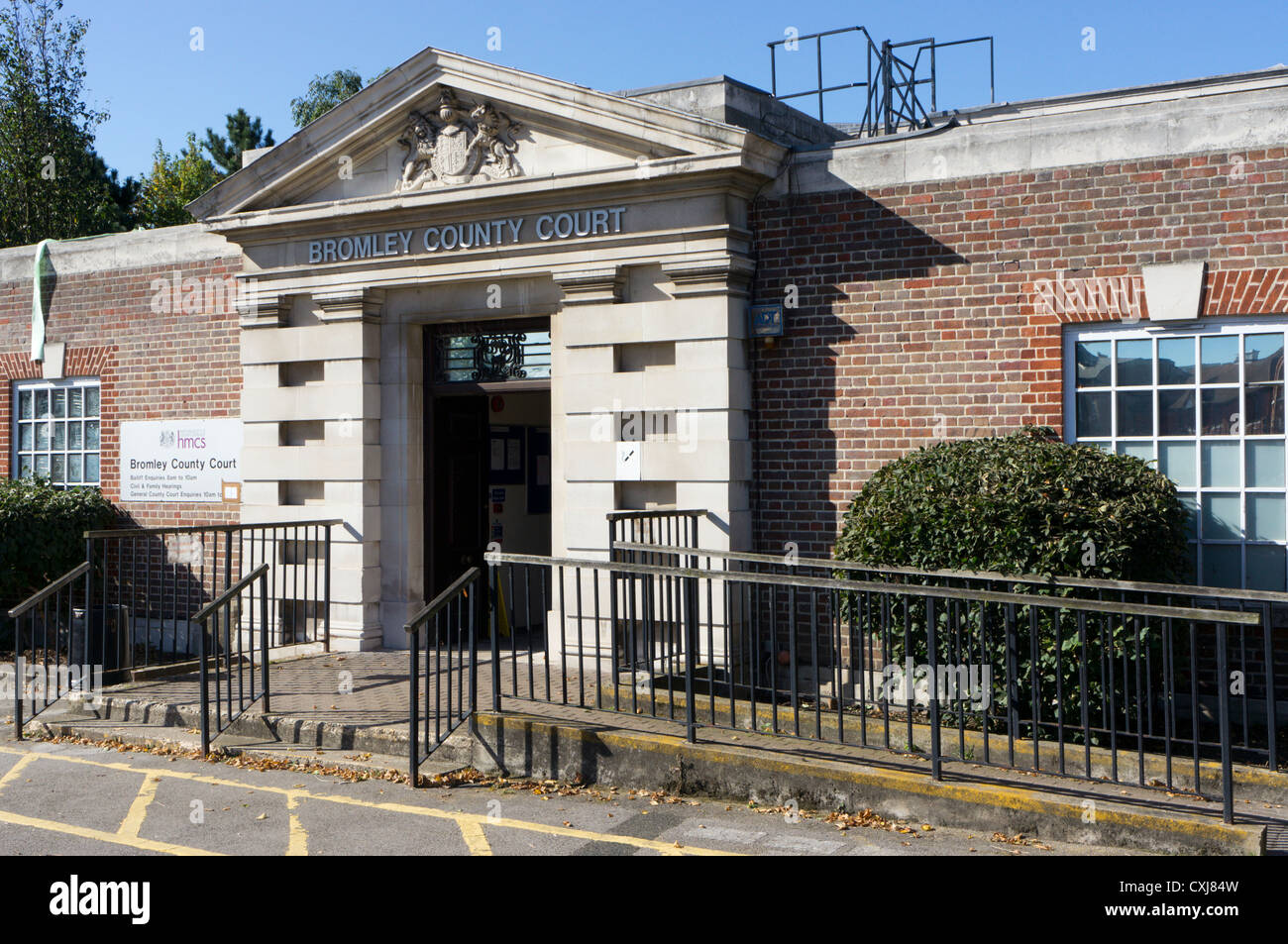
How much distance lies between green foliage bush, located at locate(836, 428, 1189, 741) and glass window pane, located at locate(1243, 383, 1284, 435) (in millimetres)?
788

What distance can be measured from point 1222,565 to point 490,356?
6.32m

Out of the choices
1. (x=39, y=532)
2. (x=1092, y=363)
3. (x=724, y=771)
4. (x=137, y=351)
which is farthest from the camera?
(x=137, y=351)

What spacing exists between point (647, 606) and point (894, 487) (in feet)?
6.40

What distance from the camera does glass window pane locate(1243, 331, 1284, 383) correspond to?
8320 millimetres

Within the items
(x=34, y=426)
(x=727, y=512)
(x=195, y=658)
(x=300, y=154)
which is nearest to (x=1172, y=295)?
(x=727, y=512)

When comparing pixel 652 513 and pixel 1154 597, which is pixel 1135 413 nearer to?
pixel 1154 597

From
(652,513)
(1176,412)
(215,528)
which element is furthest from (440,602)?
(1176,412)

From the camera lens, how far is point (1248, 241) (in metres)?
8.34

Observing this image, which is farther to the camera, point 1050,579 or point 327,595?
point 327,595

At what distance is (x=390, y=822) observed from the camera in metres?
6.65

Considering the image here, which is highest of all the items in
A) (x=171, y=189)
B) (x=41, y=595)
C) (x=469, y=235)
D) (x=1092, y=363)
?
(x=171, y=189)

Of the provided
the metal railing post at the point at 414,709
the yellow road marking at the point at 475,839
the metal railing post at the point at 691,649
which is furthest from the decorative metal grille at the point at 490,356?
the yellow road marking at the point at 475,839

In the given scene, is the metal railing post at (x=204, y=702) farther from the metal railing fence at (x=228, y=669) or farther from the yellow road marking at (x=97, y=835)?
the yellow road marking at (x=97, y=835)

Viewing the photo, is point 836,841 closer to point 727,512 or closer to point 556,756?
point 556,756
